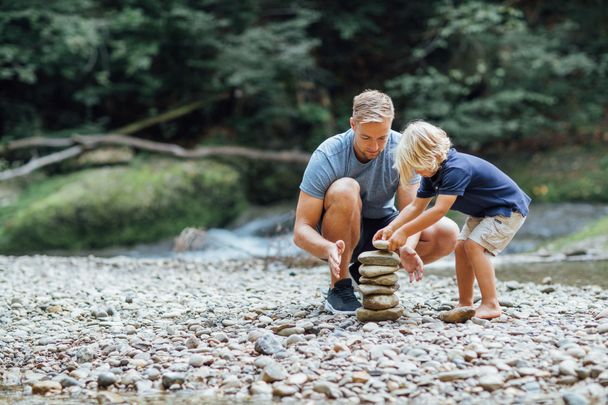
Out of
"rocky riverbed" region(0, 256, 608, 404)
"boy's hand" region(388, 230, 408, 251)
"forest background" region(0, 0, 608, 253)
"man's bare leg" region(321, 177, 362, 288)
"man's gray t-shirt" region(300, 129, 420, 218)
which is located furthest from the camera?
"forest background" region(0, 0, 608, 253)

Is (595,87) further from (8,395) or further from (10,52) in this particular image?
(8,395)

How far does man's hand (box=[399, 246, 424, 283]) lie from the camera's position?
3.72 m

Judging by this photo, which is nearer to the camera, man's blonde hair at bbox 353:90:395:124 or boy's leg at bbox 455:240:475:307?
man's blonde hair at bbox 353:90:395:124

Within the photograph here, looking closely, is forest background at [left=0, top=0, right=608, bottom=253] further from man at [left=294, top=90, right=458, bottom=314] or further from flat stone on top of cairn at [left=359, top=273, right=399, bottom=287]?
flat stone on top of cairn at [left=359, top=273, right=399, bottom=287]

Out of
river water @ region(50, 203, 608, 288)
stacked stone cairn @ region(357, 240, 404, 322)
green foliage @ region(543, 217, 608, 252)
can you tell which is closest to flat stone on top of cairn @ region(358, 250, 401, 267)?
stacked stone cairn @ region(357, 240, 404, 322)

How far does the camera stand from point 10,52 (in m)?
11.1

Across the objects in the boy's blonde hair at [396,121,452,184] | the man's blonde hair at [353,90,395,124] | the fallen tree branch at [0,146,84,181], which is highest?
the man's blonde hair at [353,90,395,124]

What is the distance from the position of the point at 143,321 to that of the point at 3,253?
6.80 metres

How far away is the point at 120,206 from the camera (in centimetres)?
1092

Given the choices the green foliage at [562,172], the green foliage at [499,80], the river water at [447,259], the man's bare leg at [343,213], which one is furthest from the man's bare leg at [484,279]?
the green foliage at [562,172]

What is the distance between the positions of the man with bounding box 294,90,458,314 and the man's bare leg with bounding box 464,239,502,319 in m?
0.27

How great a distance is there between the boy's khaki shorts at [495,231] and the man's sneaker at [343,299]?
31.1 inches

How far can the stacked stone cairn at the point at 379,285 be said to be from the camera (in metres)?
3.75

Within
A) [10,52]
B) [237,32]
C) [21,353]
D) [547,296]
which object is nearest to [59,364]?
[21,353]
